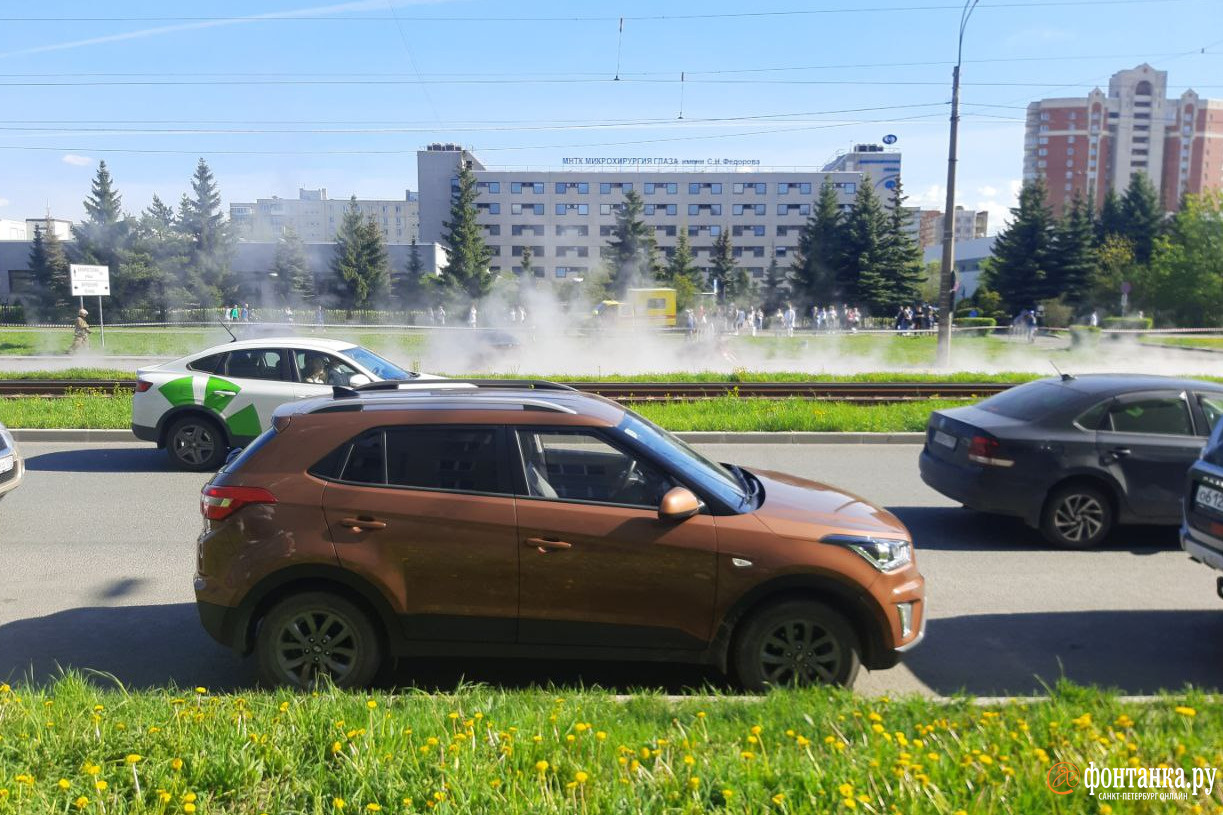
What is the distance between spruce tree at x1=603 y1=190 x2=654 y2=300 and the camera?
242ft

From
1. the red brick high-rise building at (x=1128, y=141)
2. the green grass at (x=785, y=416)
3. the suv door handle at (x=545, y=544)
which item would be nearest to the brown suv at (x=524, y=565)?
the suv door handle at (x=545, y=544)

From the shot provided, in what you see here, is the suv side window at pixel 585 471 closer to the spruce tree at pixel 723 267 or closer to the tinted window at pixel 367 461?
the tinted window at pixel 367 461

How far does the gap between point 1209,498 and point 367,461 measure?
193 inches

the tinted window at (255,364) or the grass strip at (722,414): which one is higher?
the tinted window at (255,364)

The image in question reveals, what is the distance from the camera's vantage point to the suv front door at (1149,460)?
8.01 meters

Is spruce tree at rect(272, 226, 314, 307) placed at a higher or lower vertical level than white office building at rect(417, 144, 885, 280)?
lower

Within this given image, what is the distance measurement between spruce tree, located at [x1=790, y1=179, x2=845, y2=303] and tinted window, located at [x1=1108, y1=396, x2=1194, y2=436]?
58.1 meters

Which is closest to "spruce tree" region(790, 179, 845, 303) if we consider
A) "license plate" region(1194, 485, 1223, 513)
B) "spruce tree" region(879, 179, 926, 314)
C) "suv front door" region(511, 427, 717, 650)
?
"spruce tree" region(879, 179, 926, 314)

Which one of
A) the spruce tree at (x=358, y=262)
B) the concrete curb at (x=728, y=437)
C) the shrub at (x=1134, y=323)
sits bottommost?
the concrete curb at (x=728, y=437)

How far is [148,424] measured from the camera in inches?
462

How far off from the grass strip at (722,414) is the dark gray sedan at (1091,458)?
20.6ft

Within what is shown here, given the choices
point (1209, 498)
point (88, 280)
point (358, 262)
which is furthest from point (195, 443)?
point (358, 262)

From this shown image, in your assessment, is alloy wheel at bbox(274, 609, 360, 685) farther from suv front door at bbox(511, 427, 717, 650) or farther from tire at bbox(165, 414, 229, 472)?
tire at bbox(165, 414, 229, 472)

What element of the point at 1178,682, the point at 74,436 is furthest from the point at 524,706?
the point at 74,436
